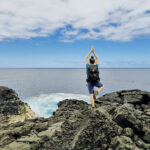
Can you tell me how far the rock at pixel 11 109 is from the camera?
63.8ft

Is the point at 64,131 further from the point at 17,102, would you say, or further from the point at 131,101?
the point at 17,102

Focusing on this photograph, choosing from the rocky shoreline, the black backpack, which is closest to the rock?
the rocky shoreline

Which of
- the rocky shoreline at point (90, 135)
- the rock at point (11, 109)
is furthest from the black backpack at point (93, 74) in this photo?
the rock at point (11, 109)

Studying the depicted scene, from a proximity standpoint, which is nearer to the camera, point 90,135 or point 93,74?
point 90,135

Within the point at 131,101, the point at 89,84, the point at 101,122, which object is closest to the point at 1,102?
the point at 89,84

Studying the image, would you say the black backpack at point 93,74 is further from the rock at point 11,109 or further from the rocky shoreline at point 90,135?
the rock at point 11,109

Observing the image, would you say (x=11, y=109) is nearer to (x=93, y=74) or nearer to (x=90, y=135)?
(x=93, y=74)

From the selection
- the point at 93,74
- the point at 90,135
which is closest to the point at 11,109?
the point at 93,74

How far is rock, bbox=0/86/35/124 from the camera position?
63.8ft

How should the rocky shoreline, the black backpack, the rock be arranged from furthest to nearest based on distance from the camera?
the rock
the black backpack
the rocky shoreline

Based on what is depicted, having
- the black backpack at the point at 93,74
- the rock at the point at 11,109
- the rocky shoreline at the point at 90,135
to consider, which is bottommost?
the rock at the point at 11,109

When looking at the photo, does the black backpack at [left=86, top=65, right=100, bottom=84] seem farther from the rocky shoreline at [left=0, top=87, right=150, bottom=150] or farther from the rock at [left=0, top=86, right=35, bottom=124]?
the rock at [left=0, top=86, right=35, bottom=124]

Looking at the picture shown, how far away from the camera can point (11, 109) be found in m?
20.5

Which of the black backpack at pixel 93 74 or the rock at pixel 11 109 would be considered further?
the rock at pixel 11 109
